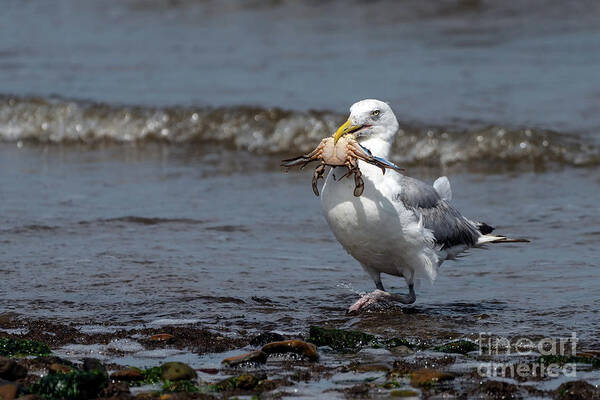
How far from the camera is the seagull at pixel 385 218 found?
6676 millimetres

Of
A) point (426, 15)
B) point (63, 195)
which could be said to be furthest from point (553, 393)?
point (426, 15)

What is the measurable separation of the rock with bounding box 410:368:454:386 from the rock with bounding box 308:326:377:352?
2.39 feet

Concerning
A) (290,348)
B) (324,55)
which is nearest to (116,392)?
(290,348)

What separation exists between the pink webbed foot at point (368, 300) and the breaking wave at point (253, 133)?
19.0ft

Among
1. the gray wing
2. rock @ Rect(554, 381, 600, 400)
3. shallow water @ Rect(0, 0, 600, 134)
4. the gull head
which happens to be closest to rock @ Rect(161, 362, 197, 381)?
rock @ Rect(554, 381, 600, 400)

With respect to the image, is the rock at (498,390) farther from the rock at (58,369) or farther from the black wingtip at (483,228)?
the black wingtip at (483,228)

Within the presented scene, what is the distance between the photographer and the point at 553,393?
15.4 ft

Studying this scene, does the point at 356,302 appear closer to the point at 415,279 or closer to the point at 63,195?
the point at 415,279

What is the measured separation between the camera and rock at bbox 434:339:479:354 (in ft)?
18.2

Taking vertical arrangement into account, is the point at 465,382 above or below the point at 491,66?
below

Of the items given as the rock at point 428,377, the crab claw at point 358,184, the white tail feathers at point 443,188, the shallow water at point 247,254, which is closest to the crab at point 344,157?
the crab claw at point 358,184

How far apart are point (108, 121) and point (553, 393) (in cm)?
1097

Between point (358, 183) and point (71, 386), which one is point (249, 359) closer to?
point (71, 386)

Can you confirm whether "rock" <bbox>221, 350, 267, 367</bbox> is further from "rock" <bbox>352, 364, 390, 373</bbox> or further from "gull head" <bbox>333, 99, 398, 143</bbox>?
"gull head" <bbox>333, 99, 398, 143</bbox>
